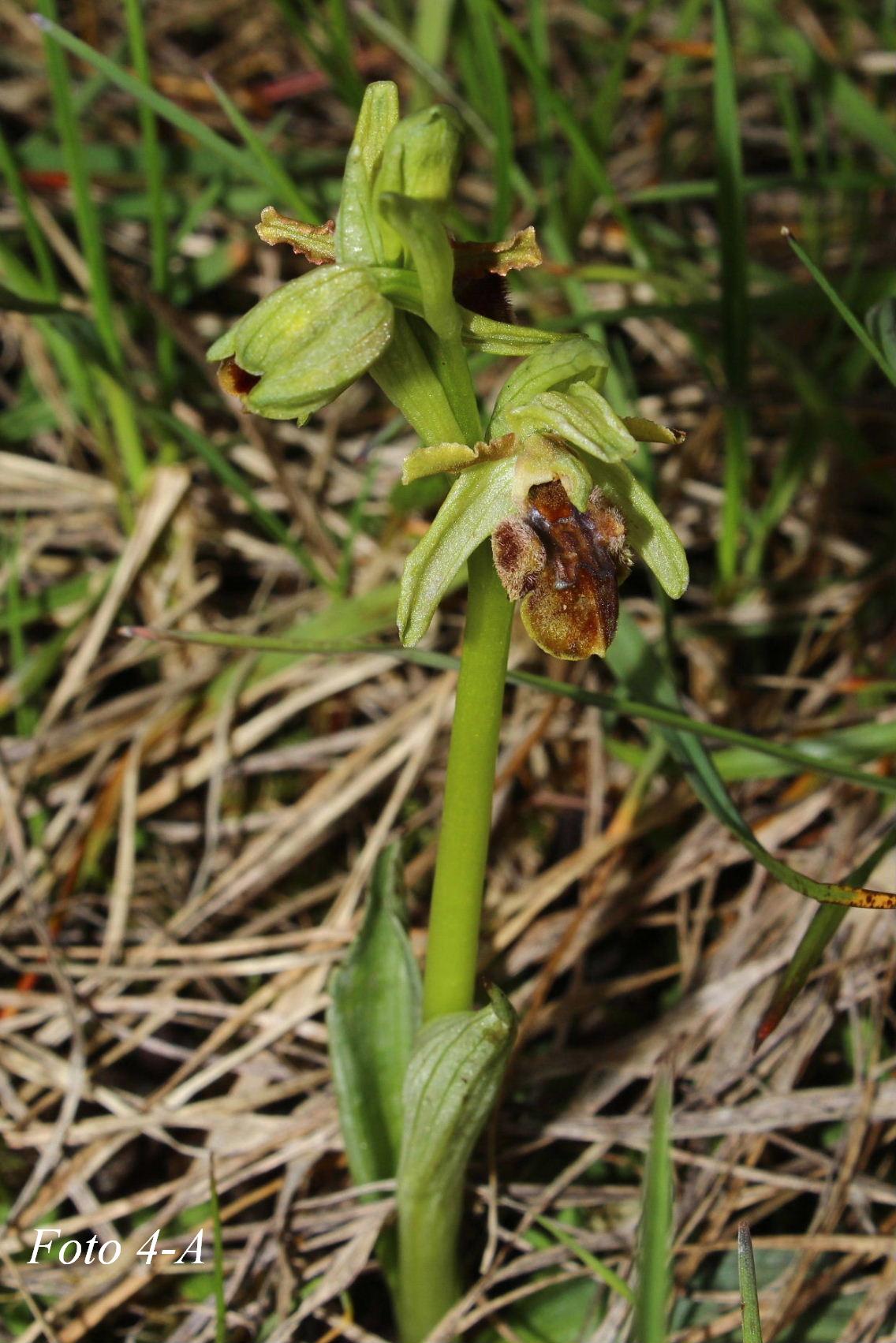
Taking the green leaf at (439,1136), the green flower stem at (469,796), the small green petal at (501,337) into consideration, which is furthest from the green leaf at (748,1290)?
the small green petal at (501,337)

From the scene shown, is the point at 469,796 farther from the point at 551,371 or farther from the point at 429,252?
the point at 429,252

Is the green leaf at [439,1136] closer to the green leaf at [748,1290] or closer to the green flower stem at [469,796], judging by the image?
the green flower stem at [469,796]

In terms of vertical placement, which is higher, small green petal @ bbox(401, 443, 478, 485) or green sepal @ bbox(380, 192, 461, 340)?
green sepal @ bbox(380, 192, 461, 340)

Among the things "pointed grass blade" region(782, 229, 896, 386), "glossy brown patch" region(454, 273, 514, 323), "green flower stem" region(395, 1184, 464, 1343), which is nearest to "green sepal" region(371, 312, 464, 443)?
"glossy brown patch" region(454, 273, 514, 323)

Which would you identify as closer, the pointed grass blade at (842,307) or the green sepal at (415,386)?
the green sepal at (415,386)

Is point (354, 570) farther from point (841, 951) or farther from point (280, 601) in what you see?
point (841, 951)

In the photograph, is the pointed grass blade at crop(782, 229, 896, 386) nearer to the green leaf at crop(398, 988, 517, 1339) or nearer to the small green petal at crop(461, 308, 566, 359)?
the small green petal at crop(461, 308, 566, 359)

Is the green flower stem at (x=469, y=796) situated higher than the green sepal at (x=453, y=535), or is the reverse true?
the green sepal at (x=453, y=535)
